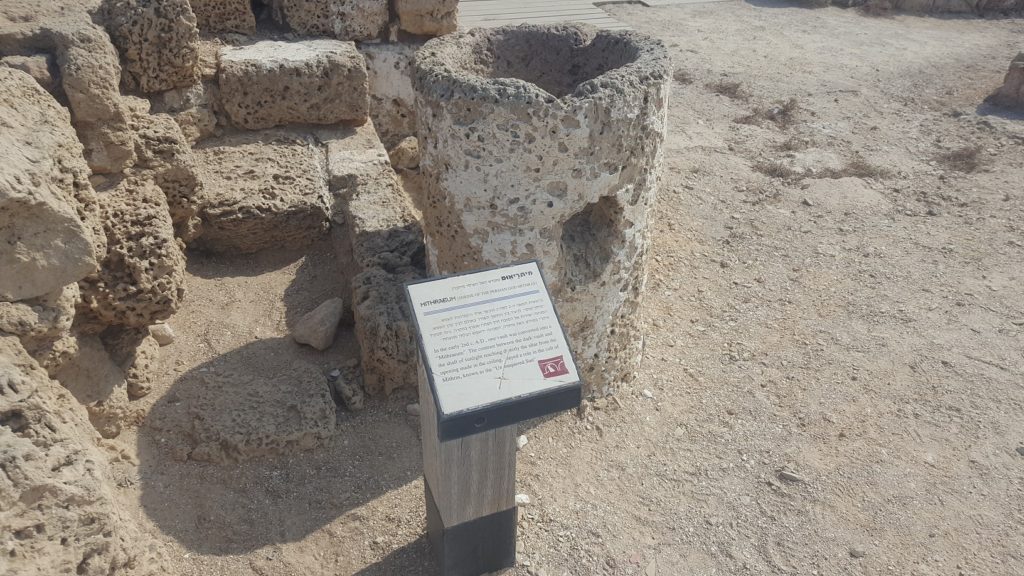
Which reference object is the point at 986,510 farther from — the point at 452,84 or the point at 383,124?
the point at 383,124

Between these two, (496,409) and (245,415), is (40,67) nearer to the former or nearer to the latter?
(245,415)

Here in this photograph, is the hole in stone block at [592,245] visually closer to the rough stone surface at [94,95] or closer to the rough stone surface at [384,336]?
the rough stone surface at [384,336]

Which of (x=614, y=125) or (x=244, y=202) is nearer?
(x=614, y=125)

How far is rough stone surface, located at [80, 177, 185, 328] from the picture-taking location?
342 cm

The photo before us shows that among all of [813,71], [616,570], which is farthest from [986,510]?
[813,71]

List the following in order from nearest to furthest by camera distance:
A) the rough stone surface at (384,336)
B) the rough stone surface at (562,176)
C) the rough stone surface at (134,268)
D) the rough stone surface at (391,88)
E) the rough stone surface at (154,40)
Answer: the rough stone surface at (562,176) < the rough stone surface at (134,268) < the rough stone surface at (384,336) < the rough stone surface at (154,40) < the rough stone surface at (391,88)

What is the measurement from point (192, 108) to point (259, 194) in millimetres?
750

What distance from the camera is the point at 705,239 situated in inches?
218

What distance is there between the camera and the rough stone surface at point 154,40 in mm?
4289

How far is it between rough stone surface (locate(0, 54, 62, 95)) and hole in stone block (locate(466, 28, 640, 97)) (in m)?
1.93

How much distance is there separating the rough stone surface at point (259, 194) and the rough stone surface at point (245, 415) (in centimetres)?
118

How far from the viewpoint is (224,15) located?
17.2 ft

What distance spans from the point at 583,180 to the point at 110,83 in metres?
2.25

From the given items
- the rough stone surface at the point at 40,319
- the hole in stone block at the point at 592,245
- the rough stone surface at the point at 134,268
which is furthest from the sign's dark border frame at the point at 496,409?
the rough stone surface at the point at 134,268
